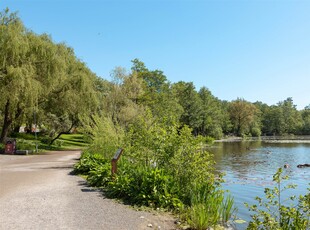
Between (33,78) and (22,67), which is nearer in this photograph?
(22,67)

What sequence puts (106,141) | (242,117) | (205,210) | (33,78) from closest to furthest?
1. (205,210)
2. (106,141)
3. (33,78)
4. (242,117)

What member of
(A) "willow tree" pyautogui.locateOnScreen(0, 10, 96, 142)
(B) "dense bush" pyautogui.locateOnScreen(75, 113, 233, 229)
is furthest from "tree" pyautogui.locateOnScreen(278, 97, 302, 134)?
(B) "dense bush" pyautogui.locateOnScreen(75, 113, 233, 229)

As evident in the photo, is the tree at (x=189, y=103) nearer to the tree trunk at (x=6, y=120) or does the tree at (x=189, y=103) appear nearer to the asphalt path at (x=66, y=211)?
the tree trunk at (x=6, y=120)

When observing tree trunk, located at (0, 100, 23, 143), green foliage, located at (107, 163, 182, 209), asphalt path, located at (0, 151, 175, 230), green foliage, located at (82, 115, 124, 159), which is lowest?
asphalt path, located at (0, 151, 175, 230)

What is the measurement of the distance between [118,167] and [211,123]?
63747mm

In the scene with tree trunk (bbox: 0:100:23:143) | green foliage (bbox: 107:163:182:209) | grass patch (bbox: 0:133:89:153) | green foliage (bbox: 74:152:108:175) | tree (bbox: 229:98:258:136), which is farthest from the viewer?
tree (bbox: 229:98:258:136)

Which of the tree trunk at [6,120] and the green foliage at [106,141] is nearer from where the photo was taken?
the green foliage at [106,141]

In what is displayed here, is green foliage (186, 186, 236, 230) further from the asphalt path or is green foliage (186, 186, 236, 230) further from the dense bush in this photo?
the asphalt path

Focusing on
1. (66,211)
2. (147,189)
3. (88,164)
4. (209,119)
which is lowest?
(66,211)

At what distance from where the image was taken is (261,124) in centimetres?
10500

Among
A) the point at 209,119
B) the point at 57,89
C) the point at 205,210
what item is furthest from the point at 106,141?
the point at 209,119

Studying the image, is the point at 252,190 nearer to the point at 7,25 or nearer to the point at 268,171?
the point at 268,171

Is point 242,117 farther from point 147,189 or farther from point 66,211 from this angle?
point 66,211

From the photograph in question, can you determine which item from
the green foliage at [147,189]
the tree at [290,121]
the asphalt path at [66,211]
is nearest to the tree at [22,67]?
the asphalt path at [66,211]
